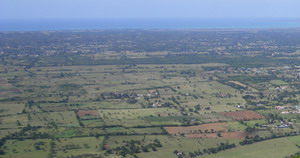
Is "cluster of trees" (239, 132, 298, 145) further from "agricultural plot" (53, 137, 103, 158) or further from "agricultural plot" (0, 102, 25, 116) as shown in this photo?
"agricultural plot" (0, 102, 25, 116)

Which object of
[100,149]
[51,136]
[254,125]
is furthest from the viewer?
[254,125]

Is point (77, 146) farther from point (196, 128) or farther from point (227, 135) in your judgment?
point (227, 135)

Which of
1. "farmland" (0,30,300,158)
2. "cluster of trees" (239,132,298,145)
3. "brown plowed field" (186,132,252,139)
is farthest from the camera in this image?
"brown plowed field" (186,132,252,139)

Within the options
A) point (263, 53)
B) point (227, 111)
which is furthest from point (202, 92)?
point (263, 53)

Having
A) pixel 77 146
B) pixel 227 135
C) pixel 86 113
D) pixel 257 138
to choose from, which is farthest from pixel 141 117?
pixel 257 138

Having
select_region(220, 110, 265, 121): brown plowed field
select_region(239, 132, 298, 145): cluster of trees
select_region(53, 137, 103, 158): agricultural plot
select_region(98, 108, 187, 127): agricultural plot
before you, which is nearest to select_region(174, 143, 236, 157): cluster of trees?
select_region(239, 132, 298, 145): cluster of trees

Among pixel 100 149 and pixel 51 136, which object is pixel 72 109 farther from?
pixel 100 149
